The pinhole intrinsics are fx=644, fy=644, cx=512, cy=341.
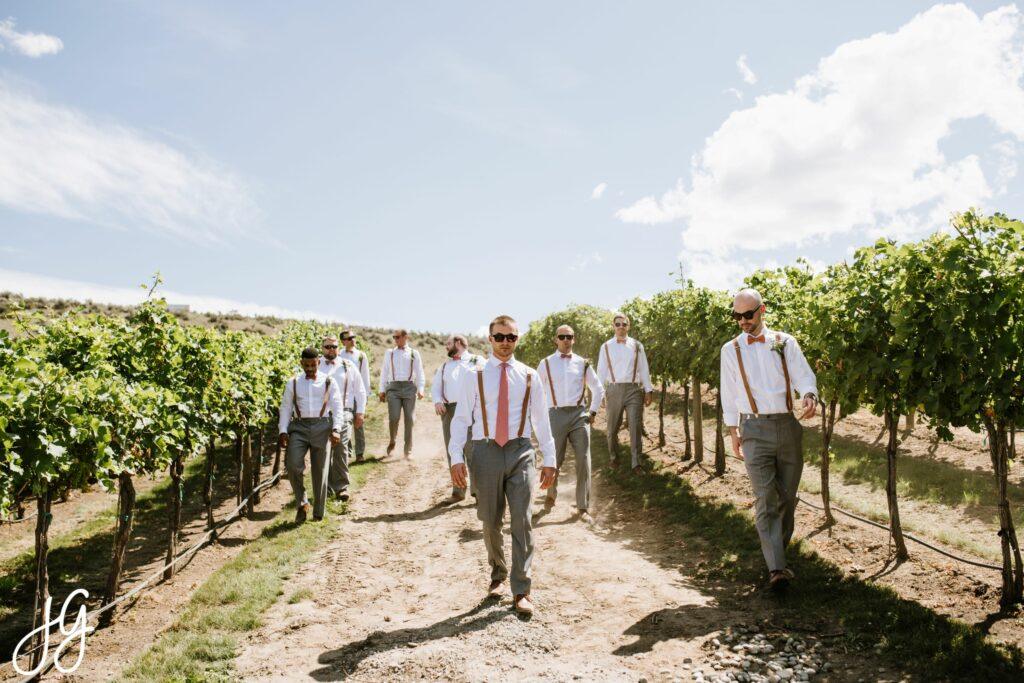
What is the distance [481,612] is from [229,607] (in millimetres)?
2518

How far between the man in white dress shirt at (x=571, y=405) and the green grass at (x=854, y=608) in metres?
1.32

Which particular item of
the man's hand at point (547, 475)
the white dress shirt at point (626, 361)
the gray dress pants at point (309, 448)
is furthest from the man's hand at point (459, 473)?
the white dress shirt at point (626, 361)

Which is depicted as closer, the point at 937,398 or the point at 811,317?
the point at 937,398

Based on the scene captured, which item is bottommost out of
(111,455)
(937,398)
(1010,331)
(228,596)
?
(228,596)

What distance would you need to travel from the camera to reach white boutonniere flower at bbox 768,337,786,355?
5648 millimetres

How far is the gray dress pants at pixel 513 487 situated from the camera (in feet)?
17.1

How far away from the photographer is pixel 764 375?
5.64 metres

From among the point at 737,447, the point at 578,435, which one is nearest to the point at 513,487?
the point at 737,447

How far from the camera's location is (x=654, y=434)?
53.1 ft

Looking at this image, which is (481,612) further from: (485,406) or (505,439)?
(485,406)

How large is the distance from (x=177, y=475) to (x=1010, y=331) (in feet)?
28.2

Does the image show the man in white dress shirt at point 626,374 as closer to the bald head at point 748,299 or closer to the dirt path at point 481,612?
the dirt path at point 481,612

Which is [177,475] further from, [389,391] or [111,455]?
[389,391]

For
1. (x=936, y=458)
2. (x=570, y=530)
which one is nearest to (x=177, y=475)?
(x=570, y=530)
